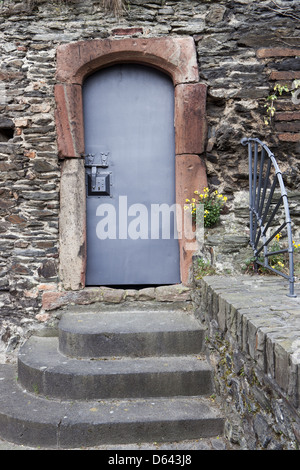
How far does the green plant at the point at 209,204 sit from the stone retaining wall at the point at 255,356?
73 cm

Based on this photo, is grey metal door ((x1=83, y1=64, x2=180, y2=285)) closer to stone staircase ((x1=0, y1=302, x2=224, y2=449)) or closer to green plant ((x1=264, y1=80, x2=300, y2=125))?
stone staircase ((x1=0, y1=302, x2=224, y2=449))

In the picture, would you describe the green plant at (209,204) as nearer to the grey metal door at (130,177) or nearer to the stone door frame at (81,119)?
the stone door frame at (81,119)

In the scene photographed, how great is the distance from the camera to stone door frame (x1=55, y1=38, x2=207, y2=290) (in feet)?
12.4

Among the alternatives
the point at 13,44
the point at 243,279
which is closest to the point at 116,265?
the point at 243,279

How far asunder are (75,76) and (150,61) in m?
0.74

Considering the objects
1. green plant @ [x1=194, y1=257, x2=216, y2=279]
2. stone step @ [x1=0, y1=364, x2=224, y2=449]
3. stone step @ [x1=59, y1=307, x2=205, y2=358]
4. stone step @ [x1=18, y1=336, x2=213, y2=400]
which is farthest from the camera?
green plant @ [x1=194, y1=257, x2=216, y2=279]

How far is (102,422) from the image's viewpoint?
8.58 feet

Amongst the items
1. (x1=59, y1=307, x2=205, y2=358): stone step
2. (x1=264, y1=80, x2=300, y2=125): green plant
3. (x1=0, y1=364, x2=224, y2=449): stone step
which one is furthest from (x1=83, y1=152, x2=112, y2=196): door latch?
(x1=0, y1=364, x2=224, y2=449): stone step

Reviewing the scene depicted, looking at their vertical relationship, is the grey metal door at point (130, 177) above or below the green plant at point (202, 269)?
above

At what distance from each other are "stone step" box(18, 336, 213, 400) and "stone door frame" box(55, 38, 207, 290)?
0.95 metres

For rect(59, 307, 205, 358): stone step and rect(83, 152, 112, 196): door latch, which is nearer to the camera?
rect(59, 307, 205, 358): stone step

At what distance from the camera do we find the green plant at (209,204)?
149 inches

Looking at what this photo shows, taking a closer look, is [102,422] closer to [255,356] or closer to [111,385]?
[111,385]

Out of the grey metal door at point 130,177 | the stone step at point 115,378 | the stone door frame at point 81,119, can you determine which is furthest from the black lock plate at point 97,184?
the stone step at point 115,378
